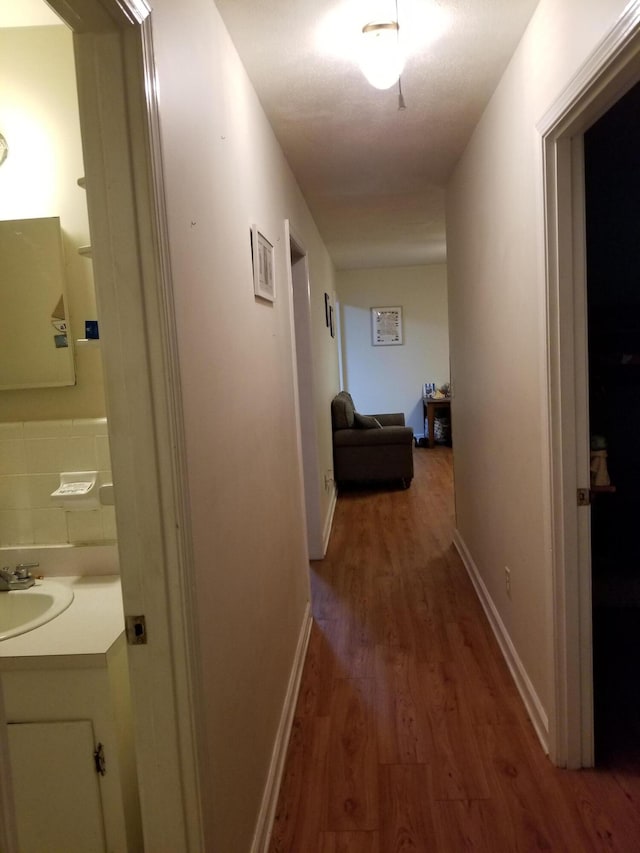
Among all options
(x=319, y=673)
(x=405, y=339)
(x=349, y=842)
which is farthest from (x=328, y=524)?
(x=405, y=339)

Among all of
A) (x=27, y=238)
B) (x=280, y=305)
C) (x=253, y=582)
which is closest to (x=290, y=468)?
(x=280, y=305)

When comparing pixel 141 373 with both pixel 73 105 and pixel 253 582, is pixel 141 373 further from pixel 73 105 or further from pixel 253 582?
pixel 73 105

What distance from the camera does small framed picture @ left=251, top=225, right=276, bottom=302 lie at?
6.55 ft

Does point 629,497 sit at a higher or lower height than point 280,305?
lower

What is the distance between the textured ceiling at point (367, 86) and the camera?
1753 millimetres

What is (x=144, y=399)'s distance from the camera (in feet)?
3.46

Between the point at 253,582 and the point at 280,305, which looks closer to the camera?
the point at 253,582

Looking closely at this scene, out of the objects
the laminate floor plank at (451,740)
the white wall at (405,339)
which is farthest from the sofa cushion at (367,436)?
the laminate floor plank at (451,740)

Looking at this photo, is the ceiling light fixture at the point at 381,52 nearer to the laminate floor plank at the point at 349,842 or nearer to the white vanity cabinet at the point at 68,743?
the white vanity cabinet at the point at 68,743

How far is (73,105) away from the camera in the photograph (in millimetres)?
1701

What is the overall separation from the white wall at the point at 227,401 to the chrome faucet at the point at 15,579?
61 centimetres

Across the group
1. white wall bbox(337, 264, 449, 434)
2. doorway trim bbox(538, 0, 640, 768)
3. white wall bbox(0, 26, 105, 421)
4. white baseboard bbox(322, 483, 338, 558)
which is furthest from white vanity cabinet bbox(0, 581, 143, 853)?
white wall bbox(337, 264, 449, 434)

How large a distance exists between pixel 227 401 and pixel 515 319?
3.98 ft

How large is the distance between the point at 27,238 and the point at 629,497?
288 centimetres
